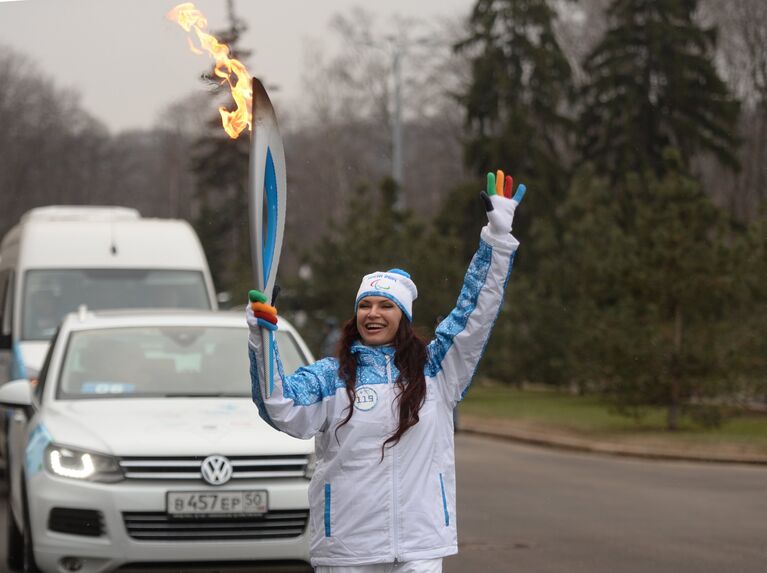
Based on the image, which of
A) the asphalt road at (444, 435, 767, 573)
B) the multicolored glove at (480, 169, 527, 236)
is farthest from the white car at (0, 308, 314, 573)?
the multicolored glove at (480, 169, 527, 236)

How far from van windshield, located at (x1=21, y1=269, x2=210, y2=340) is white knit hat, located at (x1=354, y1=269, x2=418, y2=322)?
31.5 feet

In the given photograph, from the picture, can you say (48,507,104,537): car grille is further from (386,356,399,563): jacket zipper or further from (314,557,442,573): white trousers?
(386,356,399,563): jacket zipper

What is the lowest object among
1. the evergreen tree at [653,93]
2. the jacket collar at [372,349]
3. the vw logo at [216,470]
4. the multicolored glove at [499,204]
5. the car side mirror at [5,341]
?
the vw logo at [216,470]

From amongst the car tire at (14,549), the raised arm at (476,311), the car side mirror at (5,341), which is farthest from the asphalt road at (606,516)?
the raised arm at (476,311)

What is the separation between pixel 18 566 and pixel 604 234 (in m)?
18.4

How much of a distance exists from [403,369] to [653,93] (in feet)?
128

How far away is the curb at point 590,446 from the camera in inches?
674

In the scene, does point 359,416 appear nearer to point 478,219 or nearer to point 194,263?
point 194,263

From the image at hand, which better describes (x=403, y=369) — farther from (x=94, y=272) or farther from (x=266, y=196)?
(x=94, y=272)

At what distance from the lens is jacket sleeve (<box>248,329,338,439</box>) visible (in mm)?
4840

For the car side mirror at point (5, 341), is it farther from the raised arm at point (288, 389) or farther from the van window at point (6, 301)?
the raised arm at point (288, 389)

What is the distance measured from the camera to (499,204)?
17.1 ft

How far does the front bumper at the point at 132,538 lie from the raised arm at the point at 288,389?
2.75 m

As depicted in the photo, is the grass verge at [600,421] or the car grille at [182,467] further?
the grass verge at [600,421]
